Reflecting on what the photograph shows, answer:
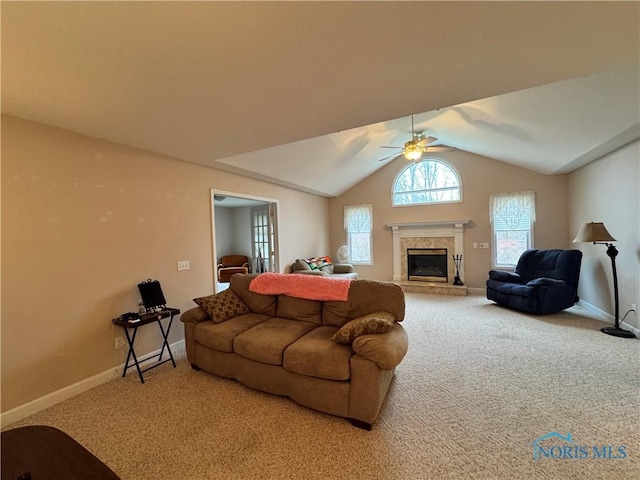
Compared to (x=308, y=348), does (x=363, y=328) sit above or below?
above

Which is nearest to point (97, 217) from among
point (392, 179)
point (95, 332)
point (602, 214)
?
point (95, 332)

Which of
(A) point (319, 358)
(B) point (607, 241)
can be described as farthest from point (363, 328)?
(B) point (607, 241)

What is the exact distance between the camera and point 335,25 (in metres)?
1.35

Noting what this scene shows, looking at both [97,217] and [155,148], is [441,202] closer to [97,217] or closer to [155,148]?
[155,148]

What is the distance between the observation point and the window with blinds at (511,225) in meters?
5.57

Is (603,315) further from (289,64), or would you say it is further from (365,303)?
(289,64)

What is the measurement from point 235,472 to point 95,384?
6.61ft

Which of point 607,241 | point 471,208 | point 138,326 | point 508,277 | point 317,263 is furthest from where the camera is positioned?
point 317,263

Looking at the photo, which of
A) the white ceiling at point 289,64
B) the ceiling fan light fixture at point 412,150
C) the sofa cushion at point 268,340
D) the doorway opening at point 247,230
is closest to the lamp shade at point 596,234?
the white ceiling at point 289,64

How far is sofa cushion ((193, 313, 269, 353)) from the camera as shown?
2.53m

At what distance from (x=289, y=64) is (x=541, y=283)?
4.91 metres

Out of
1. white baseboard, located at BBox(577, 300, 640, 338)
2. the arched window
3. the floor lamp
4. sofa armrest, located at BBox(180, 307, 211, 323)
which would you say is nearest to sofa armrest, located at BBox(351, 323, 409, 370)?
sofa armrest, located at BBox(180, 307, 211, 323)

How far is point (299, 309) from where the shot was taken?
9.46ft

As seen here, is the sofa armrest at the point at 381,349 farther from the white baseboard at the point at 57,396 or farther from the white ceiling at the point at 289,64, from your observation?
the white baseboard at the point at 57,396
